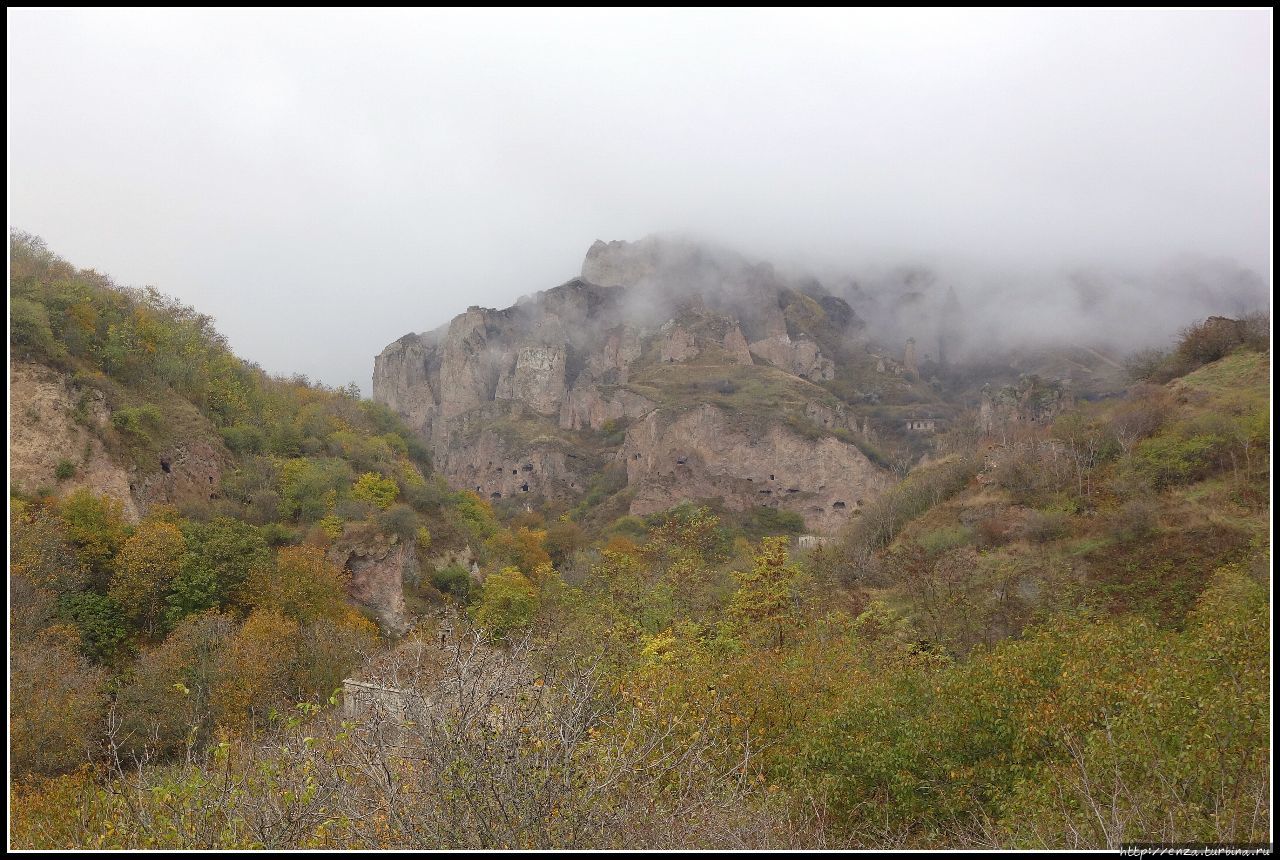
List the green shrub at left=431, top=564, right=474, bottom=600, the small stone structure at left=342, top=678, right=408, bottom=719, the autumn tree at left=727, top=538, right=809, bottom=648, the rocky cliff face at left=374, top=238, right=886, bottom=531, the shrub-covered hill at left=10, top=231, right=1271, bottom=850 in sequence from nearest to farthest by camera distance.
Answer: the shrub-covered hill at left=10, top=231, right=1271, bottom=850 < the small stone structure at left=342, top=678, right=408, bottom=719 < the autumn tree at left=727, top=538, right=809, bottom=648 < the green shrub at left=431, top=564, right=474, bottom=600 < the rocky cliff face at left=374, top=238, right=886, bottom=531

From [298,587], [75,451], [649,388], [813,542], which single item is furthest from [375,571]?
[649,388]

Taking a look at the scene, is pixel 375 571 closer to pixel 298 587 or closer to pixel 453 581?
pixel 453 581

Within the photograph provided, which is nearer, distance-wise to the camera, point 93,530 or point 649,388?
point 93,530

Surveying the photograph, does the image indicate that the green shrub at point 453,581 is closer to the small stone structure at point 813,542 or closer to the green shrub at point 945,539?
the small stone structure at point 813,542

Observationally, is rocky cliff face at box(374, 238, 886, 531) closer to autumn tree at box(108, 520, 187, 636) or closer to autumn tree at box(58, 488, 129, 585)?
autumn tree at box(58, 488, 129, 585)

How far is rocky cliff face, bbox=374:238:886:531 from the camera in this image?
108000mm

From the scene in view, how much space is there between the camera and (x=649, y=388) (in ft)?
422

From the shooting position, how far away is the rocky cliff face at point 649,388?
10800 cm

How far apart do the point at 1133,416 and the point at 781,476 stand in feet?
246

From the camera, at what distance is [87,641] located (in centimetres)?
2888

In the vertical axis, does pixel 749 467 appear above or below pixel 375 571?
below

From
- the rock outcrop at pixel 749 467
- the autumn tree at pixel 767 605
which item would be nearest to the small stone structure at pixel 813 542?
the autumn tree at pixel 767 605

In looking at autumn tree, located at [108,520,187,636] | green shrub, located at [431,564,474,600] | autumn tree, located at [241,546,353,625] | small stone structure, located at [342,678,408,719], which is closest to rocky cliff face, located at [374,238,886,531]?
green shrub, located at [431,564,474,600]

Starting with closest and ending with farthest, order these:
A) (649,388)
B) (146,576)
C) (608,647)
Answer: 1. (608,647)
2. (146,576)
3. (649,388)
